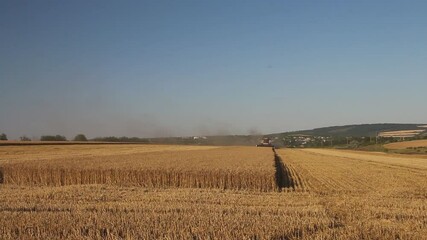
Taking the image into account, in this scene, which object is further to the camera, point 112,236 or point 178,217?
point 178,217

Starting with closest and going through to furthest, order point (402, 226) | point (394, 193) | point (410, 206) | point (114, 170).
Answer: point (402, 226) < point (410, 206) < point (394, 193) < point (114, 170)

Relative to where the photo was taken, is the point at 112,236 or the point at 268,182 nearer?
the point at 112,236

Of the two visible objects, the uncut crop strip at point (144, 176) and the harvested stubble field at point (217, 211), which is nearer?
the harvested stubble field at point (217, 211)

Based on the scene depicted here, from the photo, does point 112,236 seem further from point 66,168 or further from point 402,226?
point 66,168

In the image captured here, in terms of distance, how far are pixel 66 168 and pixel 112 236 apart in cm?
1822

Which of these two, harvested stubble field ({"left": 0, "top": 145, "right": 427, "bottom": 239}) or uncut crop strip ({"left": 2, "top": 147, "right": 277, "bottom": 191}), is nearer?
harvested stubble field ({"left": 0, "top": 145, "right": 427, "bottom": 239})

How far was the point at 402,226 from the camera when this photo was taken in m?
11.7

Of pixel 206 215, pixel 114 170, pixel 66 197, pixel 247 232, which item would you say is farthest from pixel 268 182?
pixel 247 232

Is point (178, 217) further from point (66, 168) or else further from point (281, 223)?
point (66, 168)

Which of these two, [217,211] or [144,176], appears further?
[144,176]

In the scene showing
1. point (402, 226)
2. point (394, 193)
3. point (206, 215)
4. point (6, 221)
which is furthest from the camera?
point (394, 193)

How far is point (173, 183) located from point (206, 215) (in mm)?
12564

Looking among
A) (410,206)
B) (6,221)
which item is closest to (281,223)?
(6,221)

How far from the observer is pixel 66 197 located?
1828 cm
